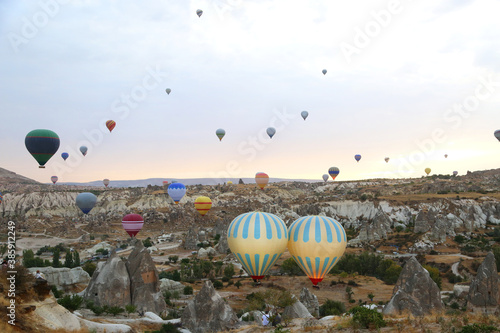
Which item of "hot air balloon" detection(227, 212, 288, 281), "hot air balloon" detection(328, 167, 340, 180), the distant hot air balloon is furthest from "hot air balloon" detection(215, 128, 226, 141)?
"hot air balloon" detection(227, 212, 288, 281)

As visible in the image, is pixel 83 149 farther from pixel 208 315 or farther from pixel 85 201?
pixel 208 315

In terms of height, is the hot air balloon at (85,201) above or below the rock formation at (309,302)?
above

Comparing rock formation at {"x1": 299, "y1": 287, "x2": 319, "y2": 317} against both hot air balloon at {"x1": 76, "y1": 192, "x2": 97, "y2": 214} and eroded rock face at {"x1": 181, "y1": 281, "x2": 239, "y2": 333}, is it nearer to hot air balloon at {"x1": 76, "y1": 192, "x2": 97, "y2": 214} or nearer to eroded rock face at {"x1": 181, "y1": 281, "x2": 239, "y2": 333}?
eroded rock face at {"x1": 181, "y1": 281, "x2": 239, "y2": 333}

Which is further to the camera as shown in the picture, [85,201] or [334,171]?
[334,171]

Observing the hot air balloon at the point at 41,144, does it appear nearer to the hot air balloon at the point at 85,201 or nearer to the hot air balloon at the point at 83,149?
the hot air balloon at the point at 85,201

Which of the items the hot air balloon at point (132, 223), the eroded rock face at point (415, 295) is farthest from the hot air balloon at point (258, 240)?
the hot air balloon at point (132, 223)

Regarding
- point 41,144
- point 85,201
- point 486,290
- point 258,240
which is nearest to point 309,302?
point 258,240
